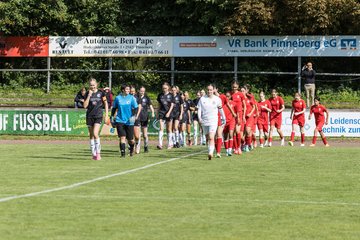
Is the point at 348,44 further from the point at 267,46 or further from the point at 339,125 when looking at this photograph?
the point at 339,125

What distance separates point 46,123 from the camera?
3919 cm

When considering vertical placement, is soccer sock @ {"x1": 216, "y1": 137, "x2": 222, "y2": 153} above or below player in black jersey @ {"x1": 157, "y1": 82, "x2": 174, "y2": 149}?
below

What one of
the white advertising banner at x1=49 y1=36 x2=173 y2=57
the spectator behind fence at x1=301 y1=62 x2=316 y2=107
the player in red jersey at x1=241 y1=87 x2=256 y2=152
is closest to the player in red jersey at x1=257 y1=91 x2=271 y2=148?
the player in red jersey at x1=241 y1=87 x2=256 y2=152

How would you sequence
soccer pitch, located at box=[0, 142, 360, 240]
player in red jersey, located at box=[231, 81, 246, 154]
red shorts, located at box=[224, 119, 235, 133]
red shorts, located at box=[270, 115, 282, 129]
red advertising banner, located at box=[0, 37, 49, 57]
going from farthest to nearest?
red advertising banner, located at box=[0, 37, 49, 57] → red shorts, located at box=[270, 115, 282, 129] → player in red jersey, located at box=[231, 81, 246, 154] → red shorts, located at box=[224, 119, 235, 133] → soccer pitch, located at box=[0, 142, 360, 240]

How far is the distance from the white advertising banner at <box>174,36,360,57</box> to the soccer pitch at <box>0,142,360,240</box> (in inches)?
871

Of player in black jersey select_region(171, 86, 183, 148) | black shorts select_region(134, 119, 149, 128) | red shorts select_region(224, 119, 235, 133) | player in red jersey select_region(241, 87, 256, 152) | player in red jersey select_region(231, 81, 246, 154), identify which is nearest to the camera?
red shorts select_region(224, 119, 235, 133)

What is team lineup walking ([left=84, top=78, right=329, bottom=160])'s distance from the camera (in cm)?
2395

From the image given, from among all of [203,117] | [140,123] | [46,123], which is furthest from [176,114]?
[46,123]

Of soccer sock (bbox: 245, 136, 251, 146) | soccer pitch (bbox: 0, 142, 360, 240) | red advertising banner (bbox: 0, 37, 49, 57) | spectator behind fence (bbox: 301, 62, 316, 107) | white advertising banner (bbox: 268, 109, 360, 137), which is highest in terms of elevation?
red advertising banner (bbox: 0, 37, 49, 57)

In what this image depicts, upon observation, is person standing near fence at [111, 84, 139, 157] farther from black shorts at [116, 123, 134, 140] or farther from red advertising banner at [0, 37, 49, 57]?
red advertising banner at [0, 37, 49, 57]

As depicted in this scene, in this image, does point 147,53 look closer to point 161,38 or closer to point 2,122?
point 161,38

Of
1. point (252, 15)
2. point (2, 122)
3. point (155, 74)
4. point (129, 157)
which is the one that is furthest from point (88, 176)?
point (155, 74)

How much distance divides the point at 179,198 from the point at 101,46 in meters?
34.5

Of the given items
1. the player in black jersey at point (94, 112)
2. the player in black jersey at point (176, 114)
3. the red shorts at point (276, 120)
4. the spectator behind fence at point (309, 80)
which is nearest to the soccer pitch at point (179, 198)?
the player in black jersey at point (94, 112)
